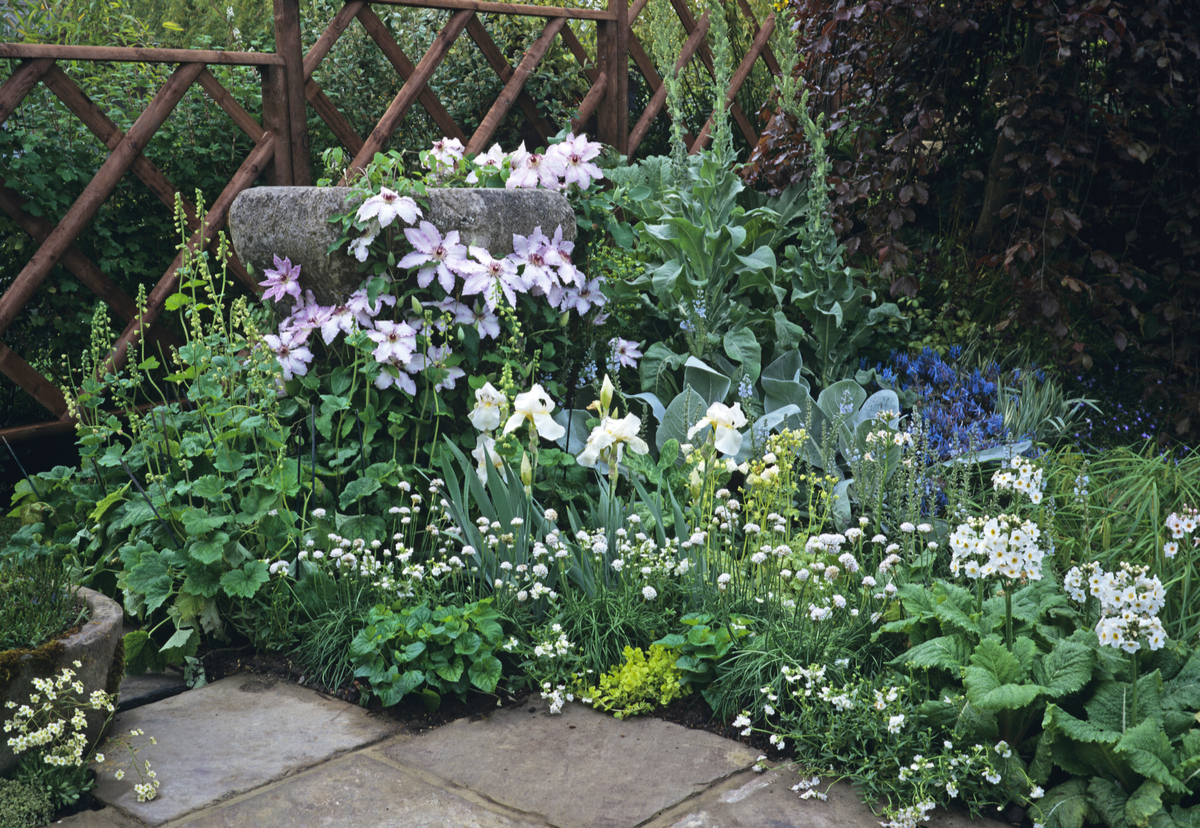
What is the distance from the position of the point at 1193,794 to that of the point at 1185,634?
1.80 ft

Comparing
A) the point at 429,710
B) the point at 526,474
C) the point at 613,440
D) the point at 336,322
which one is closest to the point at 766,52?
the point at 336,322

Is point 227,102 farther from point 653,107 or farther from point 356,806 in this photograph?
point 356,806

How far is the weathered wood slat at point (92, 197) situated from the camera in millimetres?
3369

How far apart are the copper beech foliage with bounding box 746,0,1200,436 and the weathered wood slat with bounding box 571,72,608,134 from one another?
0.88m

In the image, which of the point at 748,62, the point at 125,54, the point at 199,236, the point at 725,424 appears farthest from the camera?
the point at 748,62

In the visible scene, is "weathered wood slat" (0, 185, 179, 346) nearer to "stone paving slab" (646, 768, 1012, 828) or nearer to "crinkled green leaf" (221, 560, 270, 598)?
"crinkled green leaf" (221, 560, 270, 598)

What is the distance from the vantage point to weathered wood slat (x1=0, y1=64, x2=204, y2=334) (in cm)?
337

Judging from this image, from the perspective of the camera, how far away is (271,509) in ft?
8.71

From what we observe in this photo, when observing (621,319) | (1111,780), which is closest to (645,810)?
(1111,780)

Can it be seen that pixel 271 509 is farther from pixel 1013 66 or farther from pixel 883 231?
pixel 1013 66

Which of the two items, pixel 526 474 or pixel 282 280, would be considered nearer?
pixel 526 474

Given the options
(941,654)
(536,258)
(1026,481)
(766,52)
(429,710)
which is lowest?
(429,710)

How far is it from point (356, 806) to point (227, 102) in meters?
2.90

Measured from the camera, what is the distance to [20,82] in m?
3.29
